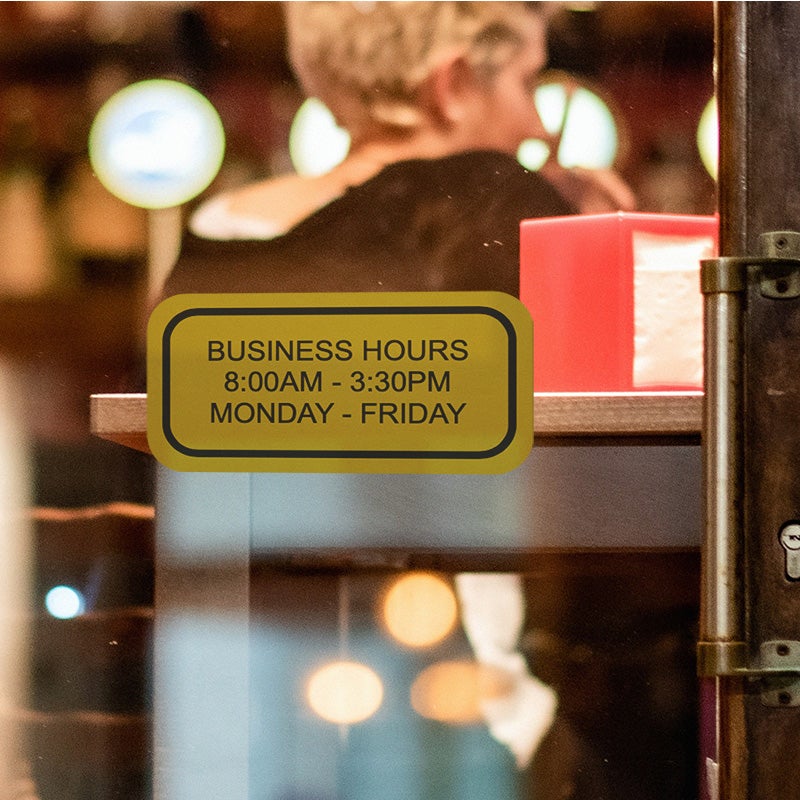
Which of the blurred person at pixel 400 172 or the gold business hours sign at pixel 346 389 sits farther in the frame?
the blurred person at pixel 400 172

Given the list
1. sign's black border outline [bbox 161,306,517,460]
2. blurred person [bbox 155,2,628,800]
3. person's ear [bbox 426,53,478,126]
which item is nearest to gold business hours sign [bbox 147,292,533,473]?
sign's black border outline [bbox 161,306,517,460]

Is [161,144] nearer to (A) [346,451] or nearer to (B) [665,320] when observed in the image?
(A) [346,451]

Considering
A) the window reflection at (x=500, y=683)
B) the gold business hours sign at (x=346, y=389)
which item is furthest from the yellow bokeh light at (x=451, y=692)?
the gold business hours sign at (x=346, y=389)

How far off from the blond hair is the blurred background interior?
26mm

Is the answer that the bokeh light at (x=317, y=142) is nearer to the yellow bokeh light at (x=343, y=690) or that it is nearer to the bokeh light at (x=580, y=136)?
the bokeh light at (x=580, y=136)

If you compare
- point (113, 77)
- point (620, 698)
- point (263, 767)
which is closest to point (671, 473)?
point (620, 698)

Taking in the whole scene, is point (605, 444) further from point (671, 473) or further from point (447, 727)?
point (447, 727)

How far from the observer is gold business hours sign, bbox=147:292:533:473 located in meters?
0.86

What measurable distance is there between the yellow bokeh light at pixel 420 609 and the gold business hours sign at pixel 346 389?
257 mm

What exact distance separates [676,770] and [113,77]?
0.82 metres

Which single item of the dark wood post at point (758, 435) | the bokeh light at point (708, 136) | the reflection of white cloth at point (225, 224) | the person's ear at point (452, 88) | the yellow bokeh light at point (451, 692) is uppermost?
the person's ear at point (452, 88)

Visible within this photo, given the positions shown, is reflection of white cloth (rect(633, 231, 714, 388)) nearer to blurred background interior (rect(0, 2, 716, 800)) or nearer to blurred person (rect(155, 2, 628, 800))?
blurred person (rect(155, 2, 628, 800))

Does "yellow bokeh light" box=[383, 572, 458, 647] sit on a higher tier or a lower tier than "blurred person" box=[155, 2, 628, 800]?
lower

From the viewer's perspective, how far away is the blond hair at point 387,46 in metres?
1.03
